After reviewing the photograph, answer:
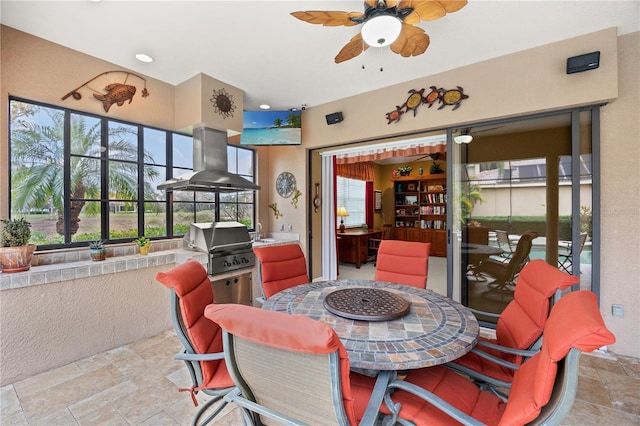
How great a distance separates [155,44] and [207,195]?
74.4 inches

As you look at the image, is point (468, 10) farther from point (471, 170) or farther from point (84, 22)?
point (84, 22)

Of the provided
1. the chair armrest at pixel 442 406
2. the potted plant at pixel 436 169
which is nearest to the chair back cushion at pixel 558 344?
the chair armrest at pixel 442 406

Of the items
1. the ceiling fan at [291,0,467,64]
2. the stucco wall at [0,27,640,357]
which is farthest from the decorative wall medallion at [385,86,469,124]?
the ceiling fan at [291,0,467,64]

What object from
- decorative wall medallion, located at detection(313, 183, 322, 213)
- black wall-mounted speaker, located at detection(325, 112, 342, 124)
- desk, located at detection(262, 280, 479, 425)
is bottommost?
desk, located at detection(262, 280, 479, 425)

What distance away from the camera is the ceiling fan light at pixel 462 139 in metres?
3.21

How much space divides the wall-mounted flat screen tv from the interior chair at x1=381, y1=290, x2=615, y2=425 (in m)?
3.66

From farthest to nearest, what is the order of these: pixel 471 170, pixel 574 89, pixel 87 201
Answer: pixel 471 170 → pixel 87 201 → pixel 574 89

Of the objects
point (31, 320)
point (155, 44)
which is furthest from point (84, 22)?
point (31, 320)

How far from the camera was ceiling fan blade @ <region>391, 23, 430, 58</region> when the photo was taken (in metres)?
1.91

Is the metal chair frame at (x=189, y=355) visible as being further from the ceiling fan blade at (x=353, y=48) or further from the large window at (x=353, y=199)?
the large window at (x=353, y=199)

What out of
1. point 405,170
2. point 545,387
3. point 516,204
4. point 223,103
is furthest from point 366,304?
point 405,170

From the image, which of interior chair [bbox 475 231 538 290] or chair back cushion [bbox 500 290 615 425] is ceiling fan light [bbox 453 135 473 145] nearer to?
interior chair [bbox 475 231 538 290]

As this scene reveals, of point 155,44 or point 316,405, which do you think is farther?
point 155,44

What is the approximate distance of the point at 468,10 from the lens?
7.17 ft
